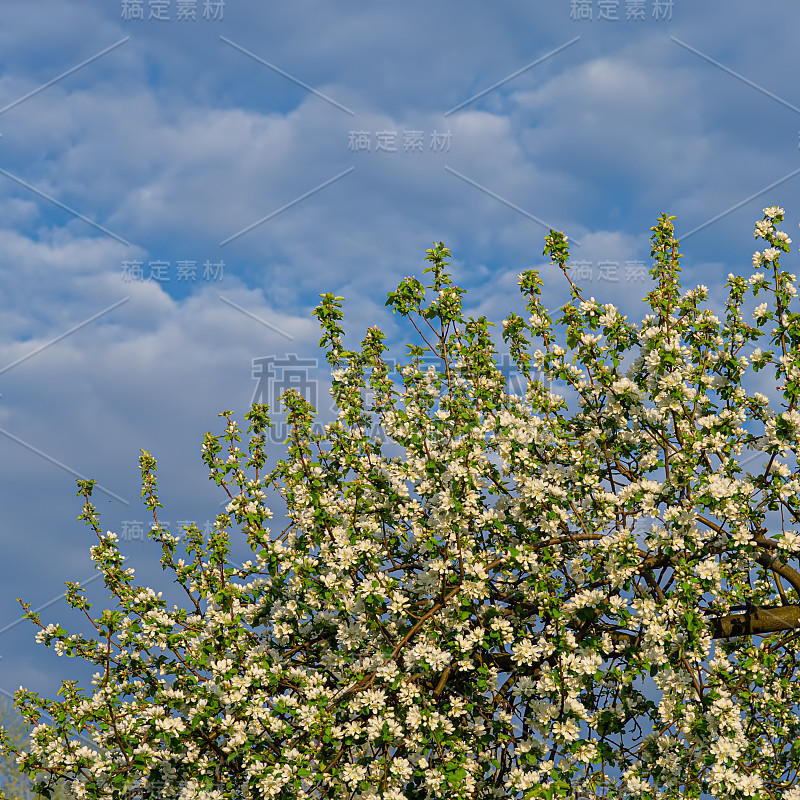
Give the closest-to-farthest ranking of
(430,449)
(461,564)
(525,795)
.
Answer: (525,795)
(461,564)
(430,449)

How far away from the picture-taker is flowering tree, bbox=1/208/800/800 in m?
7.16

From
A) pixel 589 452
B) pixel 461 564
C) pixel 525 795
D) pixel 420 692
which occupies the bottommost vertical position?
pixel 525 795

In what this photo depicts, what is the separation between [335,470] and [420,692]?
2.35 m

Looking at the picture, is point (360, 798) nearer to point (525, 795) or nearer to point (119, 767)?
point (525, 795)

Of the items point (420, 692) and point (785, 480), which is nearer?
point (420, 692)

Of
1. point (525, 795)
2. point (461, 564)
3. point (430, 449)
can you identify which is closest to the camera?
point (525, 795)

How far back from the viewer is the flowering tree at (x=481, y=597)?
7160mm

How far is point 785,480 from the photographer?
7871mm

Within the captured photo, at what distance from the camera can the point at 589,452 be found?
8375mm

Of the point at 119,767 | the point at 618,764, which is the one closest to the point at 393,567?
the point at 618,764

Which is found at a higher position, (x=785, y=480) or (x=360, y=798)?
(x=785, y=480)

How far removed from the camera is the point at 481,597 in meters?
7.45

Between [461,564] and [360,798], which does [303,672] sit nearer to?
[360,798]

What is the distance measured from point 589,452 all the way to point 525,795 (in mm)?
3083
